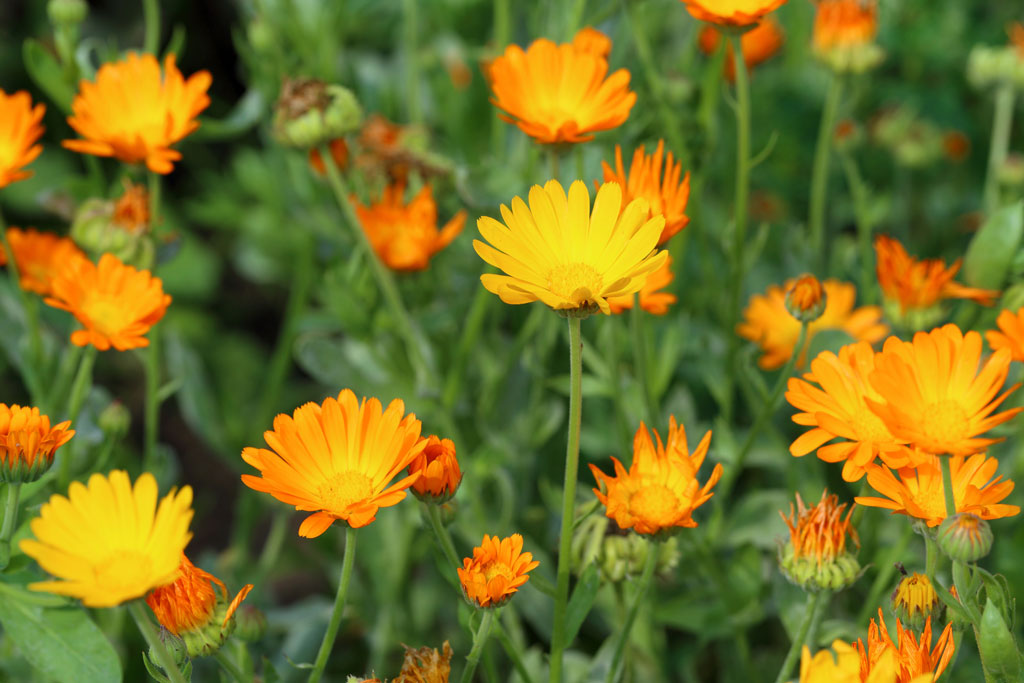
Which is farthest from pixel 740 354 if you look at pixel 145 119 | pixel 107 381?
pixel 107 381

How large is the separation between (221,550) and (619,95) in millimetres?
1214

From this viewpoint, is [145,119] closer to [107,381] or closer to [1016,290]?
[1016,290]

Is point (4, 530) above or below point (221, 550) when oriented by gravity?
above

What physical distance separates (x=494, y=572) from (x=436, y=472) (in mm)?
79

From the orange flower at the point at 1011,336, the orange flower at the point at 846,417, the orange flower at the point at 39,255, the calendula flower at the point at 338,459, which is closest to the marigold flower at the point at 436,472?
the calendula flower at the point at 338,459

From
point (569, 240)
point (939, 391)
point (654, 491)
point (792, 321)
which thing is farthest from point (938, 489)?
point (792, 321)

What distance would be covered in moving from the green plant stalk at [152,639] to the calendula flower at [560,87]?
52 centimetres

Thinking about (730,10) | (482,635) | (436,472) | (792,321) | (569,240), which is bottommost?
(792,321)

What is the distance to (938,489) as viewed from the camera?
74 cm

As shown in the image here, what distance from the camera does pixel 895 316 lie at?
1.09 meters

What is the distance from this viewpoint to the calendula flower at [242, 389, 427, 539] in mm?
678

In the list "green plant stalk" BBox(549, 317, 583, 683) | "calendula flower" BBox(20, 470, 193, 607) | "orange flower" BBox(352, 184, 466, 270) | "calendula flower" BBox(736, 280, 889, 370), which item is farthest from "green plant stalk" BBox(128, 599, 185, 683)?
"calendula flower" BBox(736, 280, 889, 370)

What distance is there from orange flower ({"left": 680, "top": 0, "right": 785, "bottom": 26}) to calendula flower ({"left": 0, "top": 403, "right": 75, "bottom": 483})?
2.03 ft

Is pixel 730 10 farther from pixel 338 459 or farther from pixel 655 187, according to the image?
pixel 338 459
